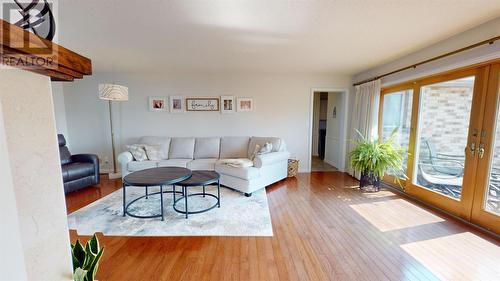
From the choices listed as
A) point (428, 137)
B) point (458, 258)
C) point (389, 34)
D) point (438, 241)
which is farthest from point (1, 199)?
point (428, 137)

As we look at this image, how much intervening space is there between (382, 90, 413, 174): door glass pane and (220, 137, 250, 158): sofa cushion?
2.69 m

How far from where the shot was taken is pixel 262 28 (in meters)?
2.26

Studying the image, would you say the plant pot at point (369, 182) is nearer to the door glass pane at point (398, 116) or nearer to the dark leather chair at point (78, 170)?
the door glass pane at point (398, 116)

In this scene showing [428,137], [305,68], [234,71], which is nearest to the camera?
[428,137]

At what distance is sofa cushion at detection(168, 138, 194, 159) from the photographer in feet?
13.8

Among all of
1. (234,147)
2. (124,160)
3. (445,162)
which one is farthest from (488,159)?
(124,160)

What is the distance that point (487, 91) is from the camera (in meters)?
2.24

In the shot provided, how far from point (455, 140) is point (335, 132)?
270 centimetres

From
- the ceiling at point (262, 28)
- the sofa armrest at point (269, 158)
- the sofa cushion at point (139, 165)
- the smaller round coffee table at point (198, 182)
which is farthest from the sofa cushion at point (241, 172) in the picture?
the ceiling at point (262, 28)

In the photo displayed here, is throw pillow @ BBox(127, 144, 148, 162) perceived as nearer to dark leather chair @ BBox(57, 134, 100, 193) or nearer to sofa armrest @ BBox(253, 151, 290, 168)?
dark leather chair @ BBox(57, 134, 100, 193)

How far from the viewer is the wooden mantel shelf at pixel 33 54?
0.47 m

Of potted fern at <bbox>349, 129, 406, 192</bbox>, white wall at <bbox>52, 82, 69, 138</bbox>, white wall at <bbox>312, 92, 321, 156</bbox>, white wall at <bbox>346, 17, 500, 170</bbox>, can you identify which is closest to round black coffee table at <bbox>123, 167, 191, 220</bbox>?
potted fern at <bbox>349, 129, 406, 192</bbox>

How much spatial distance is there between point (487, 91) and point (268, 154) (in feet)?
9.23

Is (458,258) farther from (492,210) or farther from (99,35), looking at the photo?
(99,35)
